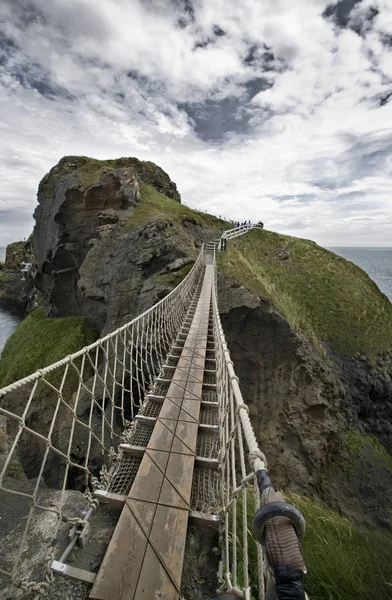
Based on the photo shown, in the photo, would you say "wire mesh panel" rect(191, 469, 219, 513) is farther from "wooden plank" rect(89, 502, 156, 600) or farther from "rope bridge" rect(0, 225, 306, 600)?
"wooden plank" rect(89, 502, 156, 600)

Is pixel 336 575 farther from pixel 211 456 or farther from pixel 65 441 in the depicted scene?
pixel 65 441

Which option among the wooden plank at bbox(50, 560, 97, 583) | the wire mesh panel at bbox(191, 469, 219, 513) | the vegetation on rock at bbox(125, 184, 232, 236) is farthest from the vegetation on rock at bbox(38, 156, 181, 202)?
the wooden plank at bbox(50, 560, 97, 583)

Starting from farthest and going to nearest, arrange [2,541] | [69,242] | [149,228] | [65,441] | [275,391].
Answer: [69,242]
[149,228]
[275,391]
[65,441]
[2,541]

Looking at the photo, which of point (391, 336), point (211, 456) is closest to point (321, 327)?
point (391, 336)

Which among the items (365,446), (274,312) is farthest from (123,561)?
(365,446)

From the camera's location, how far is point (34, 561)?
2.03 m

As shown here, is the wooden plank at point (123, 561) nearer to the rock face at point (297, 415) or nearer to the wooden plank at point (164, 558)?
the wooden plank at point (164, 558)

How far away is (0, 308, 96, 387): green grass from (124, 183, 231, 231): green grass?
7.32 metres

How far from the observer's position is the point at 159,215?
15883 mm

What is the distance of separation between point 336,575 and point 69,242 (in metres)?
20.7

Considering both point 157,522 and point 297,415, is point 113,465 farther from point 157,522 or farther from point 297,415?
point 297,415

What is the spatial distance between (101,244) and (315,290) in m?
14.6

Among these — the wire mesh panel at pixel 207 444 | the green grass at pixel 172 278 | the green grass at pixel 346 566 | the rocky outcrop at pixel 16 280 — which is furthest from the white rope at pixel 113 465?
the rocky outcrop at pixel 16 280

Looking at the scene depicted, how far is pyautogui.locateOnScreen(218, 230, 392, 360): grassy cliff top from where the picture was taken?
54.9 feet
